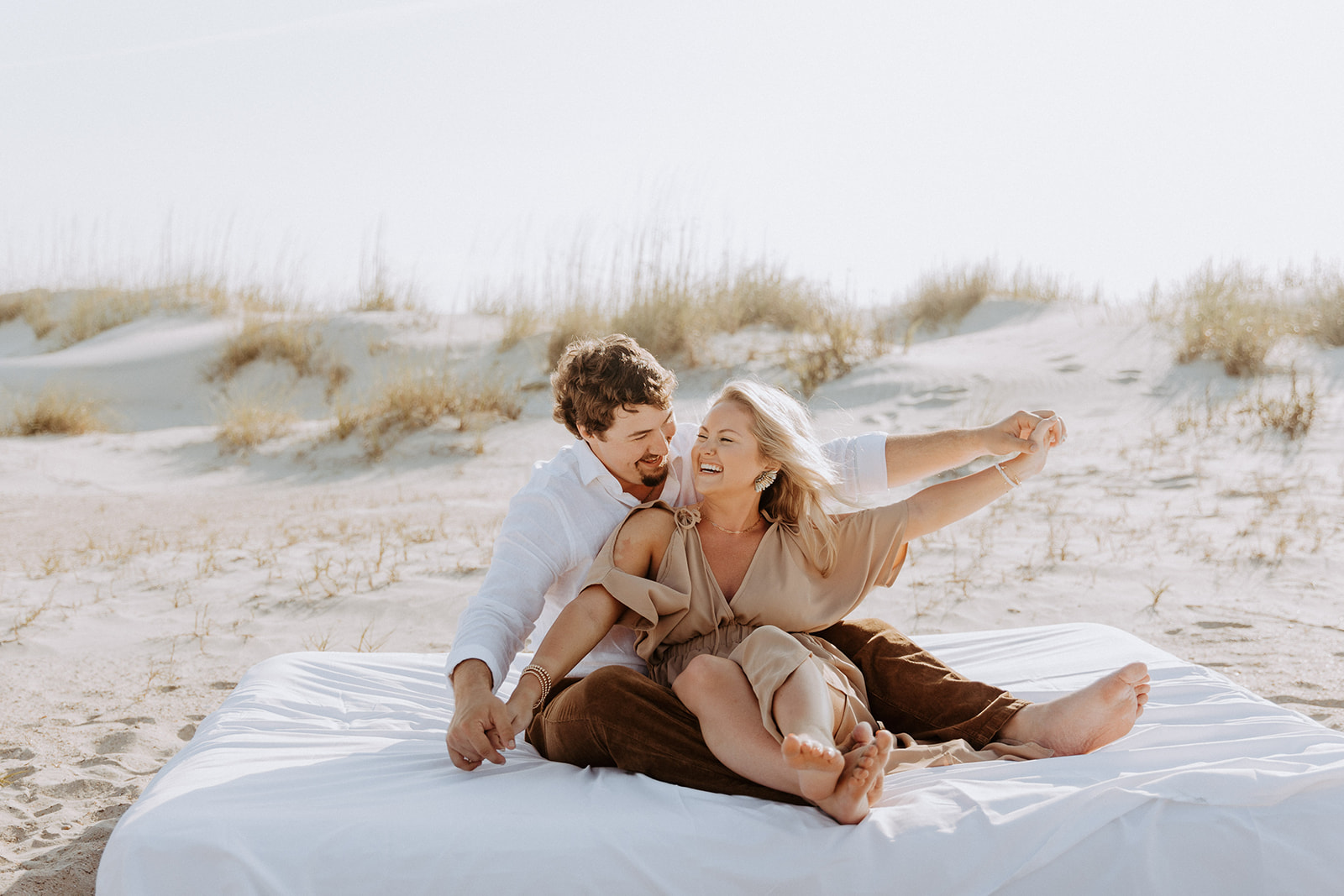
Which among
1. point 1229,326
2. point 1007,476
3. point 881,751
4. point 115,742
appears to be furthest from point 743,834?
point 1229,326

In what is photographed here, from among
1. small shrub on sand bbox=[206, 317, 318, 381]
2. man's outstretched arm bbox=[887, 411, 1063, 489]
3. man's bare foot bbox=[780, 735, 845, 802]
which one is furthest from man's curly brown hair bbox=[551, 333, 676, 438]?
small shrub on sand bbox=[206, 317, 318, 381]

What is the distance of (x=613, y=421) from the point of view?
2.79m

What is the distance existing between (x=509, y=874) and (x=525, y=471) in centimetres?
723

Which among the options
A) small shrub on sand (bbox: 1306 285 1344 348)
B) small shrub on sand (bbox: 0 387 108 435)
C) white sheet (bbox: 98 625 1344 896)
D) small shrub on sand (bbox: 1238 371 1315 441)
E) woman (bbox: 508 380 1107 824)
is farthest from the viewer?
small shrub on sand (bbox: 0 387 108 435)

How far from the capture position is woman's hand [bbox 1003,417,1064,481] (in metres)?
2.86

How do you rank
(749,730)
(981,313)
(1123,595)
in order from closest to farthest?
1. (749,730)
2. (1123,595)
3. (981,313)

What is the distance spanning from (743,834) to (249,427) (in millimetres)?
9460

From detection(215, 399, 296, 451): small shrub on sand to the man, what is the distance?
8222 mm

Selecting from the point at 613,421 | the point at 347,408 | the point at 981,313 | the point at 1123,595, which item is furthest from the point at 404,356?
the point at 613,421

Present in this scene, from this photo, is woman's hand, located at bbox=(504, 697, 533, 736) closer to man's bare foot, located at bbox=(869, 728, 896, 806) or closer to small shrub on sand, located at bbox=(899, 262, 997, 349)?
man's bare foot, located at bbox=(869, 728, 896, 806)

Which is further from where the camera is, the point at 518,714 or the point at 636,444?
the point at 636,444

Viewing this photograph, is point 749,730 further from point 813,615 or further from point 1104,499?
point 1104,499

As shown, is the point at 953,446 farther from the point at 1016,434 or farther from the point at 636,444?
the point at 636,444

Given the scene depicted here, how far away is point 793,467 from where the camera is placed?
9.12 ft
